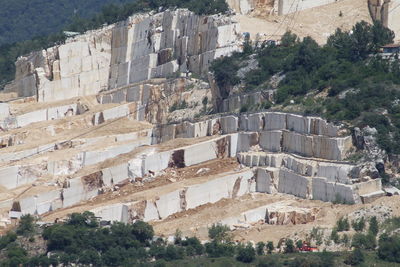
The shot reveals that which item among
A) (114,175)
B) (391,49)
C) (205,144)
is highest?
(391,49)

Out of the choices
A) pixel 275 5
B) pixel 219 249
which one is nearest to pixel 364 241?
pixel 219 249

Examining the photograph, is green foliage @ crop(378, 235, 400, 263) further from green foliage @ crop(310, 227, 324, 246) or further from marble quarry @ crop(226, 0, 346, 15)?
marble quarry @ crop(226, 0, 346, 15)

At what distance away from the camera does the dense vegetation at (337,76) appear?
68.7m

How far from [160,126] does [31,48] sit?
828 inches

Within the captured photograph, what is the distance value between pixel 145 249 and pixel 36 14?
7719 cm

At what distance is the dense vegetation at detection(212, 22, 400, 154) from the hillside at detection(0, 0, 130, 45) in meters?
54.1

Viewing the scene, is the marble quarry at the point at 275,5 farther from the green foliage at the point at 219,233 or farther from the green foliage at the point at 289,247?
the green foliage at the point at 289,247

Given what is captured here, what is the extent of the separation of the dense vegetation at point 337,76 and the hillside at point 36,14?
177ft

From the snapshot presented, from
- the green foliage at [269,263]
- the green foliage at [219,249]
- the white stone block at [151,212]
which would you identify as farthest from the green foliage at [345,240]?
the white stone block at [151,212]

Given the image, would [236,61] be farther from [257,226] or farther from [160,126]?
[257,226]

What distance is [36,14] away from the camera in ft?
455

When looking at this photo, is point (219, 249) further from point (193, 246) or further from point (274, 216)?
point (274, 216)

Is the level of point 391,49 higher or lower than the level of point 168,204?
higher

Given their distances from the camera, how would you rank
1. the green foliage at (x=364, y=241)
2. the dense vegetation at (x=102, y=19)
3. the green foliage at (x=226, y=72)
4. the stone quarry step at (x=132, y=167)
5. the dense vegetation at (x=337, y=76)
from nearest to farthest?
the green foliage at (x=364, y=241), the dense vegetation at (x=337, y=76), the stone quarry step at (x=132, y=167), the green foliage at (x=226, y=72), the dense vegetation at (x=102, y=19)
